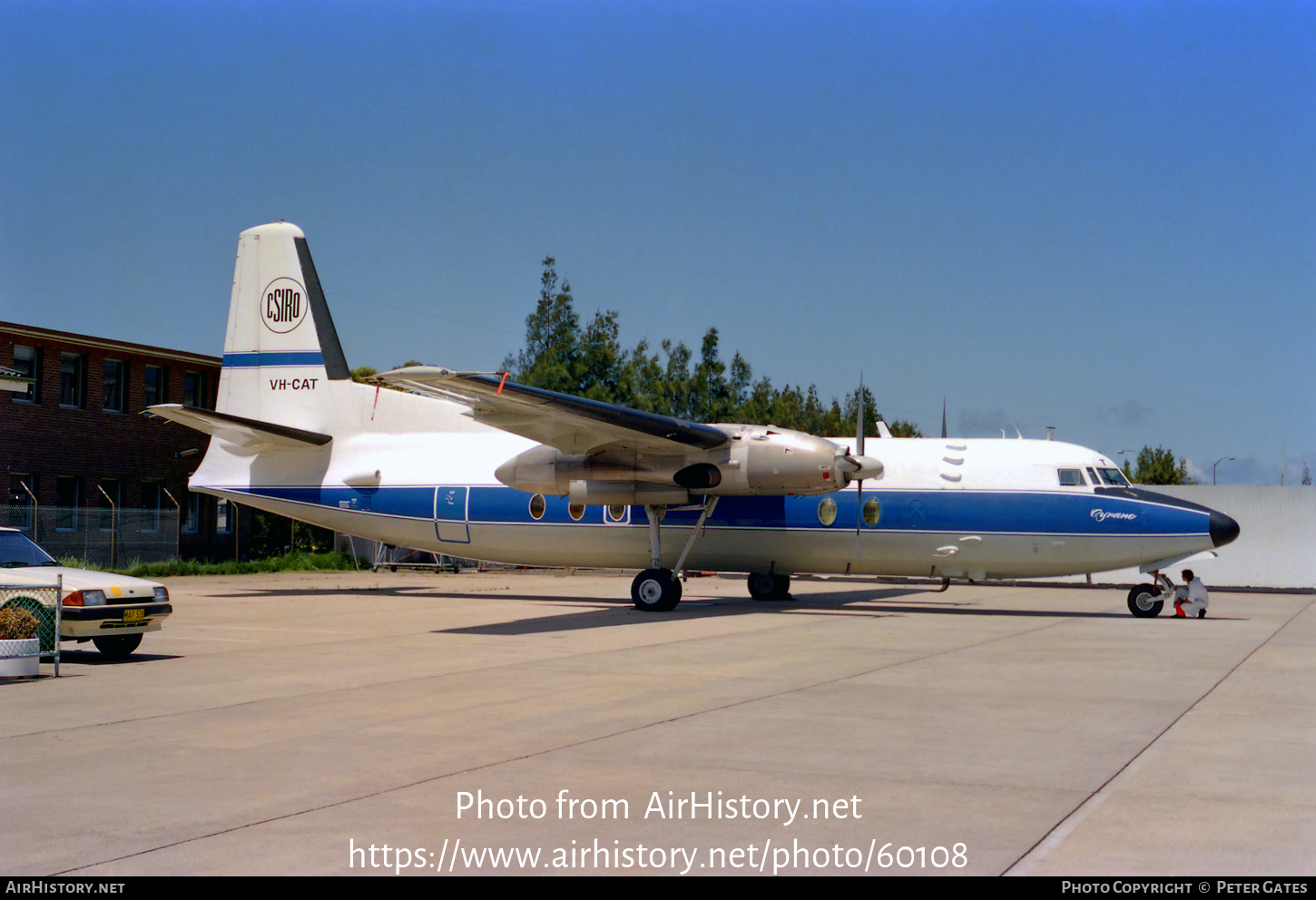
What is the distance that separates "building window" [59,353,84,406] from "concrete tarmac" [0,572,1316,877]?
19.9m

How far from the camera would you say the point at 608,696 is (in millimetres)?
10766

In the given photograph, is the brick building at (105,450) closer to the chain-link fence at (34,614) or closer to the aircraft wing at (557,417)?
the aircraft wing at (557,417)

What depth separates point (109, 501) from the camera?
109ft

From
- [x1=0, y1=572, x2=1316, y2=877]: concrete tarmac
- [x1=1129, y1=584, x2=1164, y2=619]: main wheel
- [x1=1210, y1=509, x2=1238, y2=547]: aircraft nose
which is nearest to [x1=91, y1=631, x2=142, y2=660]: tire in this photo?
[x1=0, y1=572, x2=1316, y2=877]: concrete tarmac

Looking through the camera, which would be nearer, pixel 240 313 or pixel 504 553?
pixel 504 553

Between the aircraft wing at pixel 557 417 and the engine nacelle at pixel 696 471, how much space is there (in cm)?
32

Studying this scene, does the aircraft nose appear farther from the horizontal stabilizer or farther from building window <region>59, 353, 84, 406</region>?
building window <region>59, 353, 84, 406</region>

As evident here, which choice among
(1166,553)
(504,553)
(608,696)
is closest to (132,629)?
(608,696)

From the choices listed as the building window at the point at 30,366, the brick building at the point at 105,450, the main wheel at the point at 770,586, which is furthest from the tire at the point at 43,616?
the building window at the point at 30,366

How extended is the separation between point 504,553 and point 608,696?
1360 centimetres

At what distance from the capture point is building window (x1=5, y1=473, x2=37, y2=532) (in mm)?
30734

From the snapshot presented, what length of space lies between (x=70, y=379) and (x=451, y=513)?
16.2 metres

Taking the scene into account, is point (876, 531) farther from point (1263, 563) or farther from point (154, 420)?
point (154, 420)

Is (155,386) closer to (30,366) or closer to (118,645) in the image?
(30,366)
